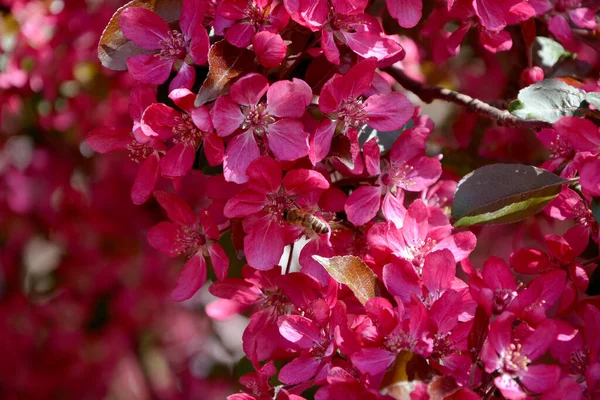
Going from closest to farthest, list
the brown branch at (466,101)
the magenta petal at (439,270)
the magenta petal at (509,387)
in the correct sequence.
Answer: the magenta petal at (509,387), the magenta petal at (439,270), the brown branch at (466,101)

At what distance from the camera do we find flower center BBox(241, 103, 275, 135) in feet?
3.25

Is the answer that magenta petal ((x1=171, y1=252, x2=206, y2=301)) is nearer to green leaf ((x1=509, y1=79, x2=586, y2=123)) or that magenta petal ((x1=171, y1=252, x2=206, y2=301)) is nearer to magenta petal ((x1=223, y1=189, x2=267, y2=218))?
magenta petal ((x1=223, y1=189, x2=267, y2=218))

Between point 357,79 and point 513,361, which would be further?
point 357,79

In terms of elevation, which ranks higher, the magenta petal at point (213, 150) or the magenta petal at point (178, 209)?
the magenta petal at point (213, 150)

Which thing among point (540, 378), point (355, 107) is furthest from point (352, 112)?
point (540, 378)

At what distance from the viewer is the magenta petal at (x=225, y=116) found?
0.98 m

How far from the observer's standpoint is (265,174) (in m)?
0.98

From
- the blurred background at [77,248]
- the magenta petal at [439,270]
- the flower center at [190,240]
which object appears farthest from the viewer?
the blurred background at [77,248]

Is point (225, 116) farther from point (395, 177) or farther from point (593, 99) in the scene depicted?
point (593, 99)

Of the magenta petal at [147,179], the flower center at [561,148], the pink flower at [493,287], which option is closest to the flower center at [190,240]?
the magenta petal at [147,179]

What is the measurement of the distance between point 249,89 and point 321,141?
4.7 inches

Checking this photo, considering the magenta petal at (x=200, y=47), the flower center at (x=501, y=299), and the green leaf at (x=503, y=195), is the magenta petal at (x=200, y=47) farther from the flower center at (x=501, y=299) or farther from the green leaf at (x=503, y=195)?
the flower center at (x=501, y=299)

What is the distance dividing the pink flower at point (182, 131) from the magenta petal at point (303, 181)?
0.32 feet

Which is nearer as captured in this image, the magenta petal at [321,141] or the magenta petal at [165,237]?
the magenta petal at [321,141]
